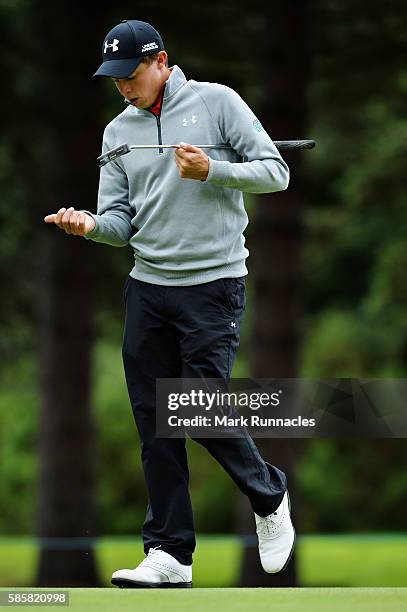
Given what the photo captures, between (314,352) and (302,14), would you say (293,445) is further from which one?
(314,352)

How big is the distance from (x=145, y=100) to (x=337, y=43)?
8.38 m

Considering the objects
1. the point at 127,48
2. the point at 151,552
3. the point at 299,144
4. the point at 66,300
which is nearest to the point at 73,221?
the point at 127,48

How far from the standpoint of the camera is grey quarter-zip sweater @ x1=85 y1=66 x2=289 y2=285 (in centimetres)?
518

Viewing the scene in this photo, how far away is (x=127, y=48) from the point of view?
5.11 m

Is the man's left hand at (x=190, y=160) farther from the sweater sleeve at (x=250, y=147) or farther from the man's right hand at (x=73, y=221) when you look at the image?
the man's right hand at (x=73, y=221)

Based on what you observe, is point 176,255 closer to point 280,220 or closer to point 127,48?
point 127,48

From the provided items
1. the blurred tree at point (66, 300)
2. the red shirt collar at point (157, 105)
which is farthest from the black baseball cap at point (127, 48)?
the blurred tree at point (66, 300)

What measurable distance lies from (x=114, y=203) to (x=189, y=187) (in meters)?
0.39

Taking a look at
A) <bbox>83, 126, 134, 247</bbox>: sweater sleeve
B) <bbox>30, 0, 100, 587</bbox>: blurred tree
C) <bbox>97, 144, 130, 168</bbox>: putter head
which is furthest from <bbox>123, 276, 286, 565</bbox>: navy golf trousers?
<bbox>30, 0, 100, 587</bbox>: blurred tree

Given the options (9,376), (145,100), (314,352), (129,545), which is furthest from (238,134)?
(314,352)

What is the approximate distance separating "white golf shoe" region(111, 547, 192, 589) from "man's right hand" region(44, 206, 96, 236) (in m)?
1.25

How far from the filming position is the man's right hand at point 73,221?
5078 mm

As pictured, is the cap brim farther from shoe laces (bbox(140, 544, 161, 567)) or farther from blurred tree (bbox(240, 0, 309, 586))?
blurred tree (bbox(240, 0, 309, 586))

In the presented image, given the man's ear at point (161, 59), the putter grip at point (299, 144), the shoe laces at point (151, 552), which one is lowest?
the shoe laces at point (151, 552)
